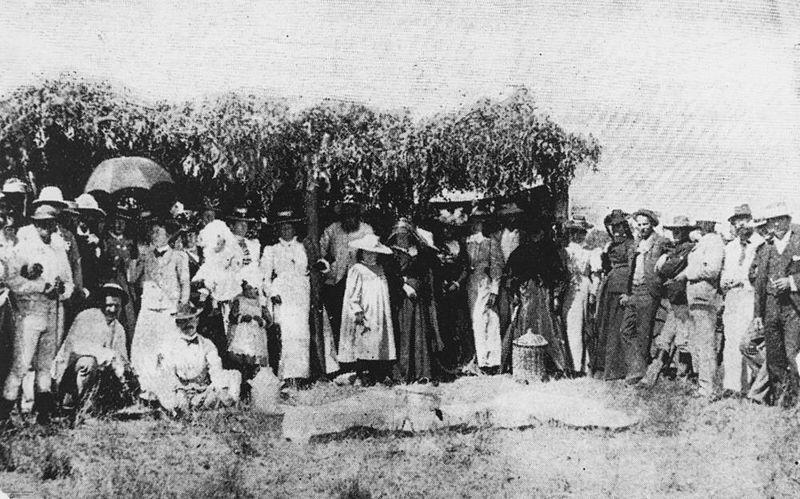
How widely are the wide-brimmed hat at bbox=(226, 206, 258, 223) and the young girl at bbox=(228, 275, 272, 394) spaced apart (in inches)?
16.7

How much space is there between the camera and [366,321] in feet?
19.0

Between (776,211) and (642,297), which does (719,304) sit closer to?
(642,297)

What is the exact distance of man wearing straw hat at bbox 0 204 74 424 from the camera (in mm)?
4727

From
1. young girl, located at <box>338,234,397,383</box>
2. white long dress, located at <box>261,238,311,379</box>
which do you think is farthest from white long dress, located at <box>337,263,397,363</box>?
white long dress, located at <box>261,238,311,379</box>

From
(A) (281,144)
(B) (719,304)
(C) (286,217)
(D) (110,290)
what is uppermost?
(A) (281,144)

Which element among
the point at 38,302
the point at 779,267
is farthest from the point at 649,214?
the point at 38,302

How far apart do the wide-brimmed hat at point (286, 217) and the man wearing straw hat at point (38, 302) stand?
1521 mm

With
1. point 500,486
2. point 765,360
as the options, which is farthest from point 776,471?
point 500,486

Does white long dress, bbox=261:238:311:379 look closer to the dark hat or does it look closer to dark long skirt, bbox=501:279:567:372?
the dark hat

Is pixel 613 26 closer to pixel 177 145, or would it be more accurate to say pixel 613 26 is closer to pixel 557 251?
pixel 557 251

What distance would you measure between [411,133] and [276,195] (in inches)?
43.4

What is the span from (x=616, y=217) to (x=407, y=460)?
2563 mm

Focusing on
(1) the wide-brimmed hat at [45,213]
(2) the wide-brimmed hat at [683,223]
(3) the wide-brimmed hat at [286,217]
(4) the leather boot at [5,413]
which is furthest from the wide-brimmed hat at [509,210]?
(4) the leather boot at [5,413]

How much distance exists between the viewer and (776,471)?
461 cm
